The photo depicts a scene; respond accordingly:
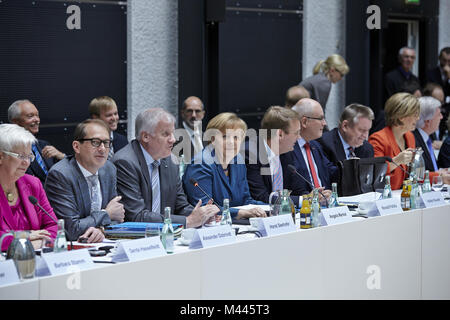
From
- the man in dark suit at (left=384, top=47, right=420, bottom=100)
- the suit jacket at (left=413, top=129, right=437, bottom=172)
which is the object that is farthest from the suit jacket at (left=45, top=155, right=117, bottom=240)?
the man in dark suit at (left=384, top=47, right=420, bottom=100)

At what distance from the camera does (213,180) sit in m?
4.01

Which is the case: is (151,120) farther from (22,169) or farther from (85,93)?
(85,93)

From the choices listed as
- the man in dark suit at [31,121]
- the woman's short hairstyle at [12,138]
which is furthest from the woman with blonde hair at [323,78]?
the woman's short hairstyle at [12,138]

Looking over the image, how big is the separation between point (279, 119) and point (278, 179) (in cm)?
34

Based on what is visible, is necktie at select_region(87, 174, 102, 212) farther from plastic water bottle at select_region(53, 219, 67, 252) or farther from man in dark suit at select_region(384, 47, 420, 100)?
man in dark suit at select_region(384, 47, 420, 100)

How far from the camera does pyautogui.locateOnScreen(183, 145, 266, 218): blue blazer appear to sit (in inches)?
157

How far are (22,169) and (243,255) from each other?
954 mm


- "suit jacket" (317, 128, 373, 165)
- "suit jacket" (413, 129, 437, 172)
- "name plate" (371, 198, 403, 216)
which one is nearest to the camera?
"name plate" (371, 198, 403, 216)

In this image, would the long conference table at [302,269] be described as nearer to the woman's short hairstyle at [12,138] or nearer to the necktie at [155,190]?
the woman's short hairstyle at [12,138]

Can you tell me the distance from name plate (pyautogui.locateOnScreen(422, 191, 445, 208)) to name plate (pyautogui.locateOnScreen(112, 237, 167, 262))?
1.68m

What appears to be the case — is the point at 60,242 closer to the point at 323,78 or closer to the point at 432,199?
the point at 432,199

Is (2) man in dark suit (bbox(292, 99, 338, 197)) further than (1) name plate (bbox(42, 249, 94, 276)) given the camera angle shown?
Yes

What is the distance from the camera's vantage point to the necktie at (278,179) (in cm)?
432
